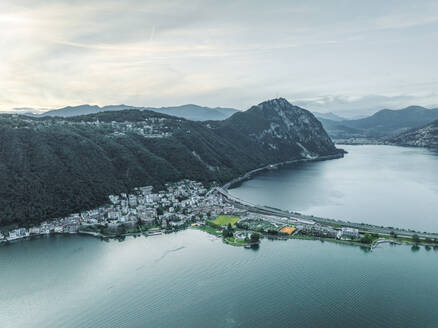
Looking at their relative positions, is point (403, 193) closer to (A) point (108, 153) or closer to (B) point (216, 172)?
(B) point (216, 172)

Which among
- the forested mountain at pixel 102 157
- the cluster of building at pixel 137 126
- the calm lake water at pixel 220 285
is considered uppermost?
the cluster of building at pixel 137 126

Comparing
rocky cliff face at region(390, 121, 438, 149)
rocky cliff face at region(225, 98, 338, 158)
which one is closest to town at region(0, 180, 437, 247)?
rocky cliff face at region(225, 98, 338, 158)

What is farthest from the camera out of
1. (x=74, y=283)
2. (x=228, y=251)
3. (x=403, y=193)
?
(x=403, y=193)

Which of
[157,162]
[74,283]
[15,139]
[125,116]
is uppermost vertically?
[125,116]

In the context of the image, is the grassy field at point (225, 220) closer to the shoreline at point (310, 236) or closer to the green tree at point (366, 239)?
the shoreline at point (310, 236)

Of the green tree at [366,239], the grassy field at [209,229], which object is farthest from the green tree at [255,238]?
the green tree at [366,239]

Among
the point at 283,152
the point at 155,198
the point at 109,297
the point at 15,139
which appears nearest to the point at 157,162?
the point at 155,198

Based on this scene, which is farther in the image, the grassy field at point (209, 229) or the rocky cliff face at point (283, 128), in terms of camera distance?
the rocky cliff face at point (283, 128)

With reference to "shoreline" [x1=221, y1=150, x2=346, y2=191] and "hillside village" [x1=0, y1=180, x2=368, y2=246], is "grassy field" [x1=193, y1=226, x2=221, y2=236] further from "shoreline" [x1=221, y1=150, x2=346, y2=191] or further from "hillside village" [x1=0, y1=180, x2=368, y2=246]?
"shoreline" [x1=221, y1=150, x2=346, y2=191]
